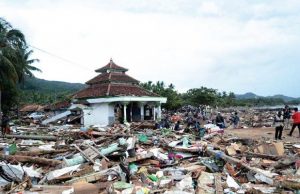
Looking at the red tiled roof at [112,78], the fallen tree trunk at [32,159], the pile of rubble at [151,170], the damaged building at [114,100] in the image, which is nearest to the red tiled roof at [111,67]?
the damaged building at [114,100]

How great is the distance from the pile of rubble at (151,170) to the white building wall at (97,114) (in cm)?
1776

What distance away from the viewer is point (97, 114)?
33.3m

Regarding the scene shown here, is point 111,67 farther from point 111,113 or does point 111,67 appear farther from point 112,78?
point 111,113

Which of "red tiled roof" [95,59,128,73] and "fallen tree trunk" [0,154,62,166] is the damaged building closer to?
"red tiled roof" [95,59,128,73]

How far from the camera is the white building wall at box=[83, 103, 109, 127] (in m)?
32.8

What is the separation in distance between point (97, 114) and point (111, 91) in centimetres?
237

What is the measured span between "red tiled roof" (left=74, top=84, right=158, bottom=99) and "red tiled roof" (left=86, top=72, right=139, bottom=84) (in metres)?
0.52

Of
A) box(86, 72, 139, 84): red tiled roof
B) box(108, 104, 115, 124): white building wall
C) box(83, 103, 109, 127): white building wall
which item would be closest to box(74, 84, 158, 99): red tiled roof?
box(86, 72, 139, 84): red tiled roof

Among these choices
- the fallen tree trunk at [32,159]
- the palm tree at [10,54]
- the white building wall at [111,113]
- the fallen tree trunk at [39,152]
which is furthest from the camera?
the white building wall at [111,113]

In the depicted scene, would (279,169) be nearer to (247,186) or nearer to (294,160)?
(294,160)

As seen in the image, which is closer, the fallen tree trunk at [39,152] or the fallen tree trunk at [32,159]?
the fallen tree trunk at [32,159]

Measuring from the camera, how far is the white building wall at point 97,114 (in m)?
32.8

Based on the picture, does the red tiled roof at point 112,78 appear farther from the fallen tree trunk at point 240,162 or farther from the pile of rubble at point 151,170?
the fallen tree trunk at point 240,162

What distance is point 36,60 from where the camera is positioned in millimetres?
45062
